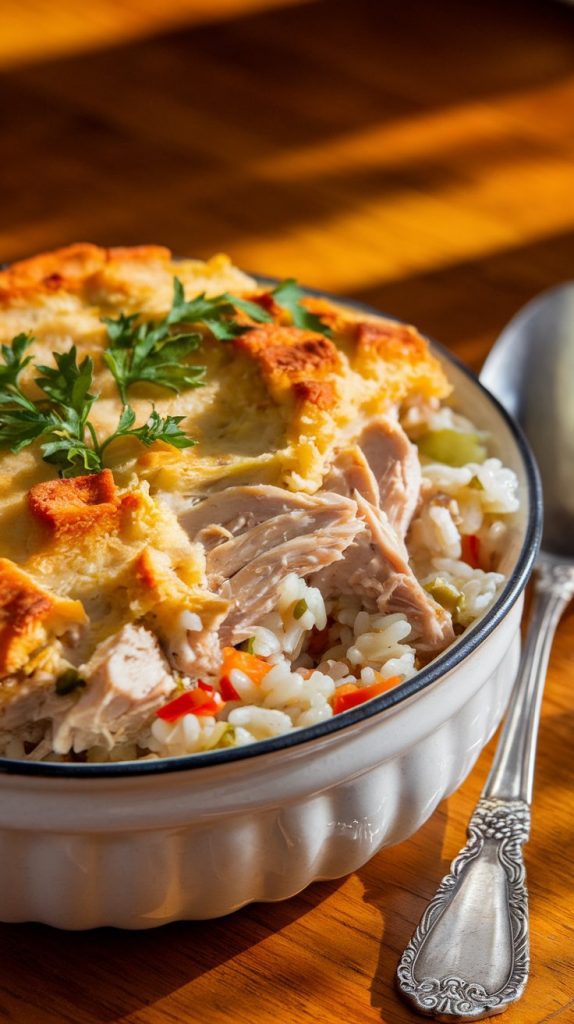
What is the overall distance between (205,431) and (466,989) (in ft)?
4.18

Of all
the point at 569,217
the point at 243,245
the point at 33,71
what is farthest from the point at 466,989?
the point at 33,71

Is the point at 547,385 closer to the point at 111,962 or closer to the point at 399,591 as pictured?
the point at 399,591

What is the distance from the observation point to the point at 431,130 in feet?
17.9

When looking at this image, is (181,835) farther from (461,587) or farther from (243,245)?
(243,245)

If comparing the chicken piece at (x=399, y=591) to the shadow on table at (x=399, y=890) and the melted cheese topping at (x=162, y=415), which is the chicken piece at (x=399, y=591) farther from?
the shadow on table at (x=399, y=890)

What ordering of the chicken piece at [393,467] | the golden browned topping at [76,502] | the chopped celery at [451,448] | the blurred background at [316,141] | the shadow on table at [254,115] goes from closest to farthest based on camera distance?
the golden browned topping at [76,502]
the chicken piece at [393,467]
the chopped celery at [451,448]
the blurred background at [316,141]
the shadow on table at [254,115]

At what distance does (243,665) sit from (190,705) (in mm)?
168

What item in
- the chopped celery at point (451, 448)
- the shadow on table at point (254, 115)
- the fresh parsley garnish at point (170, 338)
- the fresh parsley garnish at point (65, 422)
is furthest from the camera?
the shadow on table at point (254, 115)

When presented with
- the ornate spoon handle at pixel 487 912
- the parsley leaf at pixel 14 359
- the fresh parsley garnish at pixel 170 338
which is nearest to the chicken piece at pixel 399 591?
the ornate spoon handle at pixel 487 912

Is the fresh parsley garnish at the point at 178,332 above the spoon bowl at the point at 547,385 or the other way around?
above

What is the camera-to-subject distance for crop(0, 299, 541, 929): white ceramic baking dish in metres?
2.13

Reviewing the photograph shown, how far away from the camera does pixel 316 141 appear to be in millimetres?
5383

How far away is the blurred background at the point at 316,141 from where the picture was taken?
4.73 metres

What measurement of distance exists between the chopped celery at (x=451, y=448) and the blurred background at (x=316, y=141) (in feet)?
4.10
